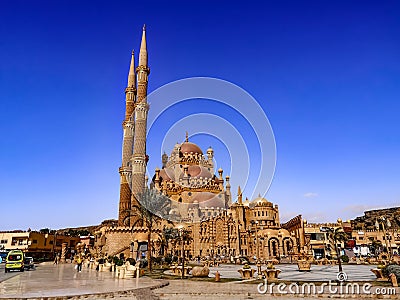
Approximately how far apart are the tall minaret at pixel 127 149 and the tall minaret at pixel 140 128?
164 centimetres

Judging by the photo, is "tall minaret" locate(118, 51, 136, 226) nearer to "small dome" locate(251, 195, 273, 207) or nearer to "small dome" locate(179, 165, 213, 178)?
"small dome" locate(179, 165, 213, 178)

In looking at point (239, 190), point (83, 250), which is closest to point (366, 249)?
point (239, 190)

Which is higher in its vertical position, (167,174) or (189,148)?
(189,148)

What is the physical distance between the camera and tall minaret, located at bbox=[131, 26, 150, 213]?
51.3 m

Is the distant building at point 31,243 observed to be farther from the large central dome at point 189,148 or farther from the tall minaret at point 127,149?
the large central dome at point 189,148

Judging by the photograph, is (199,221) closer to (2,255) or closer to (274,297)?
(2,255)

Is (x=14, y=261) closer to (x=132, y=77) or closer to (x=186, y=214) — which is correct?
(x=186, y=214)

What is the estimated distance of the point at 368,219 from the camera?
107938 millimetres

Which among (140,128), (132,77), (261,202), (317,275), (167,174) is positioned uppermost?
(132,77)

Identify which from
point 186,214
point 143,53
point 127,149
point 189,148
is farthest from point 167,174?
point 143,53

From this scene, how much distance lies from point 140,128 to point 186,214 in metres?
18.3

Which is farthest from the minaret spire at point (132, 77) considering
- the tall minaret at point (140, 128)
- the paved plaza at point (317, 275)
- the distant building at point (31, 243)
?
the paved plaza at point (317, 275)

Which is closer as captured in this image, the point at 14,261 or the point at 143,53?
the point at 14,261

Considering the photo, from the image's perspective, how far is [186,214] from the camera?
61.9 metres
